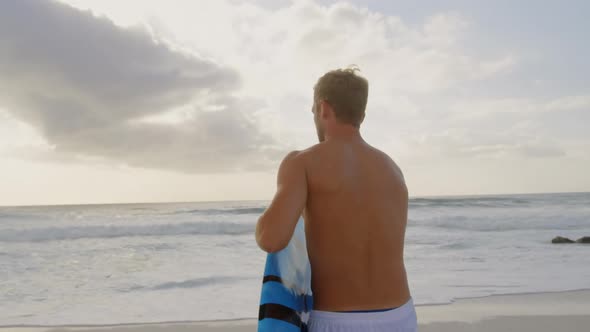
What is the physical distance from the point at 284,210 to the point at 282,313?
0.39 m

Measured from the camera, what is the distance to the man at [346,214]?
6.07ft

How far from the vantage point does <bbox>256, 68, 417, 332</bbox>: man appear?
1.85 metres

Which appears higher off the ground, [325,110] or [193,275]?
[325,110]

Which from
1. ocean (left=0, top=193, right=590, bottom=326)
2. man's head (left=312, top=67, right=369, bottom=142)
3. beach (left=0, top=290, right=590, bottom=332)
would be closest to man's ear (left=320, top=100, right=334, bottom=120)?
man's head (left=312, top=67, right=369, bottom=142)

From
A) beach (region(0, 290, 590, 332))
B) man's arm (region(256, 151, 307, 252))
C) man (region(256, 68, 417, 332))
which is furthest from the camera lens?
beach (region(0, 290, 590, 332))

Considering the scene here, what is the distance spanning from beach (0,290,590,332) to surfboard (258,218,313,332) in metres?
3.71

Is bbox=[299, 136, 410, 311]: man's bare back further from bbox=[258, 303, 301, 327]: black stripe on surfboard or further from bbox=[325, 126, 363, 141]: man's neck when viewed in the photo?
bbox=[258, 303, 301, 327]: black stripe on surfboard

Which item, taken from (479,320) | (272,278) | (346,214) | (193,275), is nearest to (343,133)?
(346,214)

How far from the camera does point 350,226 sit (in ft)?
6.07

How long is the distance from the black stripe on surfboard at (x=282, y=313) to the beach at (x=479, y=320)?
3709mm

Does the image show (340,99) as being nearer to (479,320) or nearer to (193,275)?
(479,320)

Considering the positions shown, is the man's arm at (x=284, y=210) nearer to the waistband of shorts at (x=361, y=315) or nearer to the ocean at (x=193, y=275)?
the waistband of shorts at (x=361, y=315)

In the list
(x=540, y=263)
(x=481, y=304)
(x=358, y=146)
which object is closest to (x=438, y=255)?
(x=540, y=263)

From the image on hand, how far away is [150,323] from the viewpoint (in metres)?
5.71
